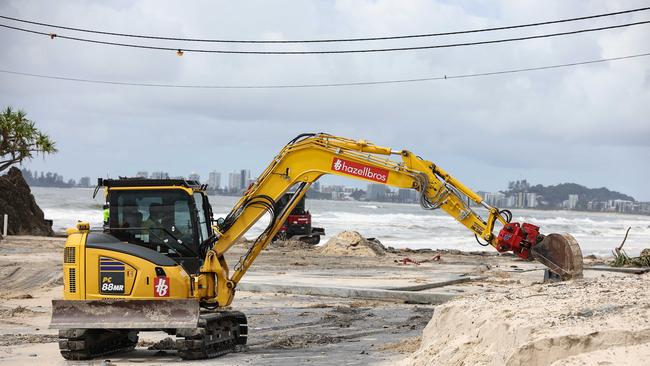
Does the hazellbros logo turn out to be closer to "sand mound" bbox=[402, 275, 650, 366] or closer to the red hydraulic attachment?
the red hydraulic attachment

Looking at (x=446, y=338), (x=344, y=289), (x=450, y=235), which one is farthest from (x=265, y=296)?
(x=450, y=235)

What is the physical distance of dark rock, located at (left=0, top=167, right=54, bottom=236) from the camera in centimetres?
4556

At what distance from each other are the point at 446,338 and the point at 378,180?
4451 mm

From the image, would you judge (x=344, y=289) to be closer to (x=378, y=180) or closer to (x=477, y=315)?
(x=378, y=180)

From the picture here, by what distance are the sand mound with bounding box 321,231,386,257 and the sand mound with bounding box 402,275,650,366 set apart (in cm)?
2989

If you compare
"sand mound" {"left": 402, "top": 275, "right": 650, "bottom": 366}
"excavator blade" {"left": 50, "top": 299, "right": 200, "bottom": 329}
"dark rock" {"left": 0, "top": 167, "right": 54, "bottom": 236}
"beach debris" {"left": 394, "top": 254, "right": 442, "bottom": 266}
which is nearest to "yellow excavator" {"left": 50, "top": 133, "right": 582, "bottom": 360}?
"excavator blade" {"left": 50, "top": 299, "right": 200, "bottom": 329}

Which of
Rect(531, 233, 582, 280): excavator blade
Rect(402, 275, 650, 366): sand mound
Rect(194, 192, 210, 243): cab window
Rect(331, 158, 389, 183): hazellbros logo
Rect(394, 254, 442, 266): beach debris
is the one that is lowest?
Rect(394, 254, 442, 266): beach debris

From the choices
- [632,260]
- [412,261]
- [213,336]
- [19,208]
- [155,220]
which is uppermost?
[155,220]

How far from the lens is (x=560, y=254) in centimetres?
1500

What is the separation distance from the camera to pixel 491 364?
31.1 ft

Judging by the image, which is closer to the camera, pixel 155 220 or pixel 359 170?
pixel 155 220

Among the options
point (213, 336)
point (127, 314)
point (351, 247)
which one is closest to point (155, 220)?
point (127, 314)

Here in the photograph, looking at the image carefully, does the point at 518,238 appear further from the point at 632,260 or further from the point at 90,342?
the point at 632,260

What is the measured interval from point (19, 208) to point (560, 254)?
119ft
